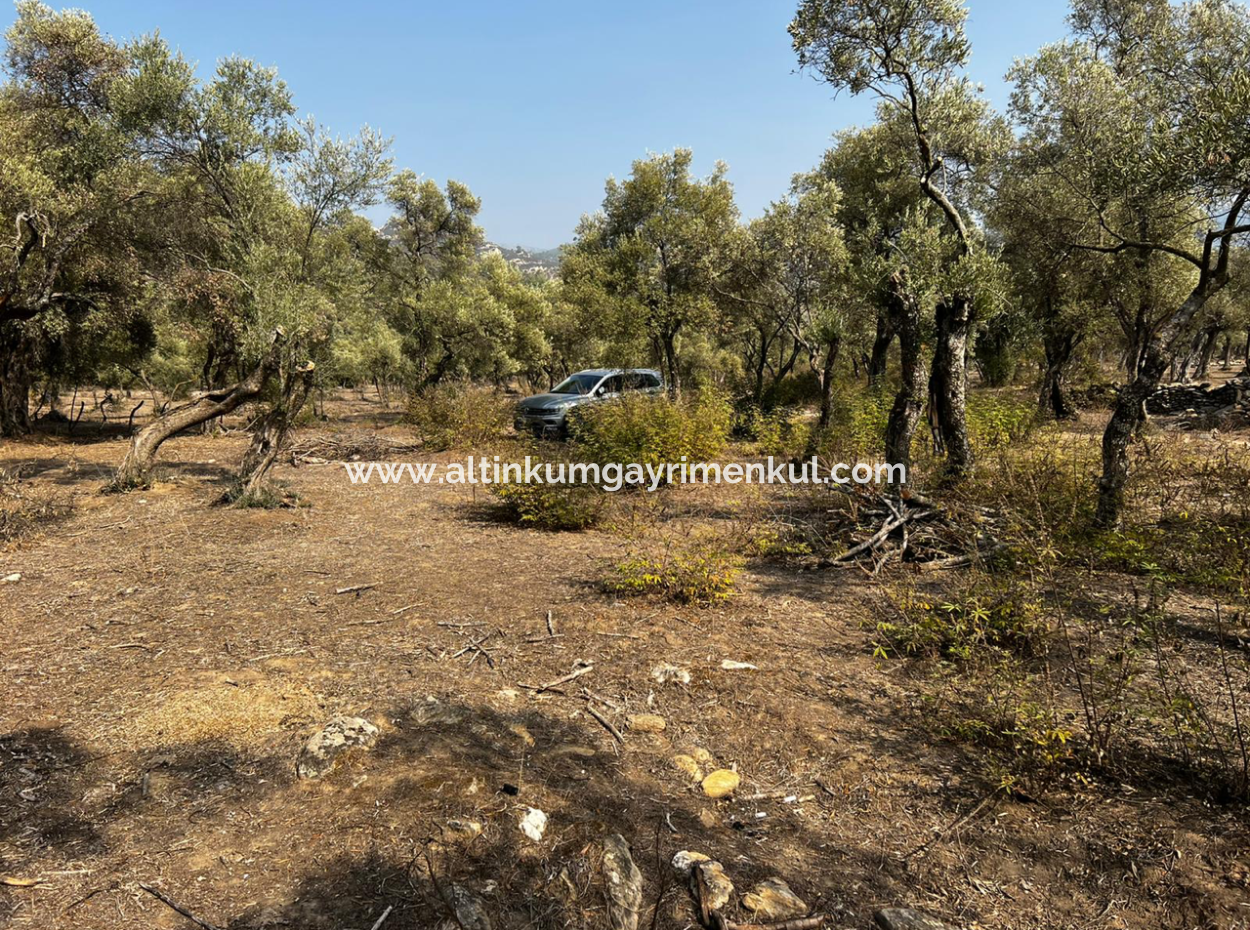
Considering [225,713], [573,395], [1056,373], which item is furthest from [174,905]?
[1056,373]

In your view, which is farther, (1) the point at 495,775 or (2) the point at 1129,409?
(2) the point at 1129,409

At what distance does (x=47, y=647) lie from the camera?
4742mm

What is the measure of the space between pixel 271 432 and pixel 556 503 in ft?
16.0

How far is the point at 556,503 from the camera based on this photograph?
28.5ft

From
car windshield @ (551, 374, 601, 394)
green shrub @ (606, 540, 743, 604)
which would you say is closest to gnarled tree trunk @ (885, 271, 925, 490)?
green shrub @ (606, 540, 743, 604)

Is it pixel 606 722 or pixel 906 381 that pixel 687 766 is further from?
pixel 906 381

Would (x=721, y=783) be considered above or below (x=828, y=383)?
below

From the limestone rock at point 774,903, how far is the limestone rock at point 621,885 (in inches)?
17.7

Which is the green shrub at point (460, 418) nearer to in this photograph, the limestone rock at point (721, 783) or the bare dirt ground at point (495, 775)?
the bare dirt ground at point (495, 775)

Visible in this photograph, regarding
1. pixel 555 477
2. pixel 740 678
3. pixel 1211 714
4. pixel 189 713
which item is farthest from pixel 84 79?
pixel 1211 714

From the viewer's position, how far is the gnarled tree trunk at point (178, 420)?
32.9 ft

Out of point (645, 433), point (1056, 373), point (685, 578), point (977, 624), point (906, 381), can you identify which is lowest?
point (685, 578)

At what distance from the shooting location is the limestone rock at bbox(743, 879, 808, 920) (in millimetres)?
2420

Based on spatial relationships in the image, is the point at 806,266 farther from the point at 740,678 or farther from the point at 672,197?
the point at 740,678
